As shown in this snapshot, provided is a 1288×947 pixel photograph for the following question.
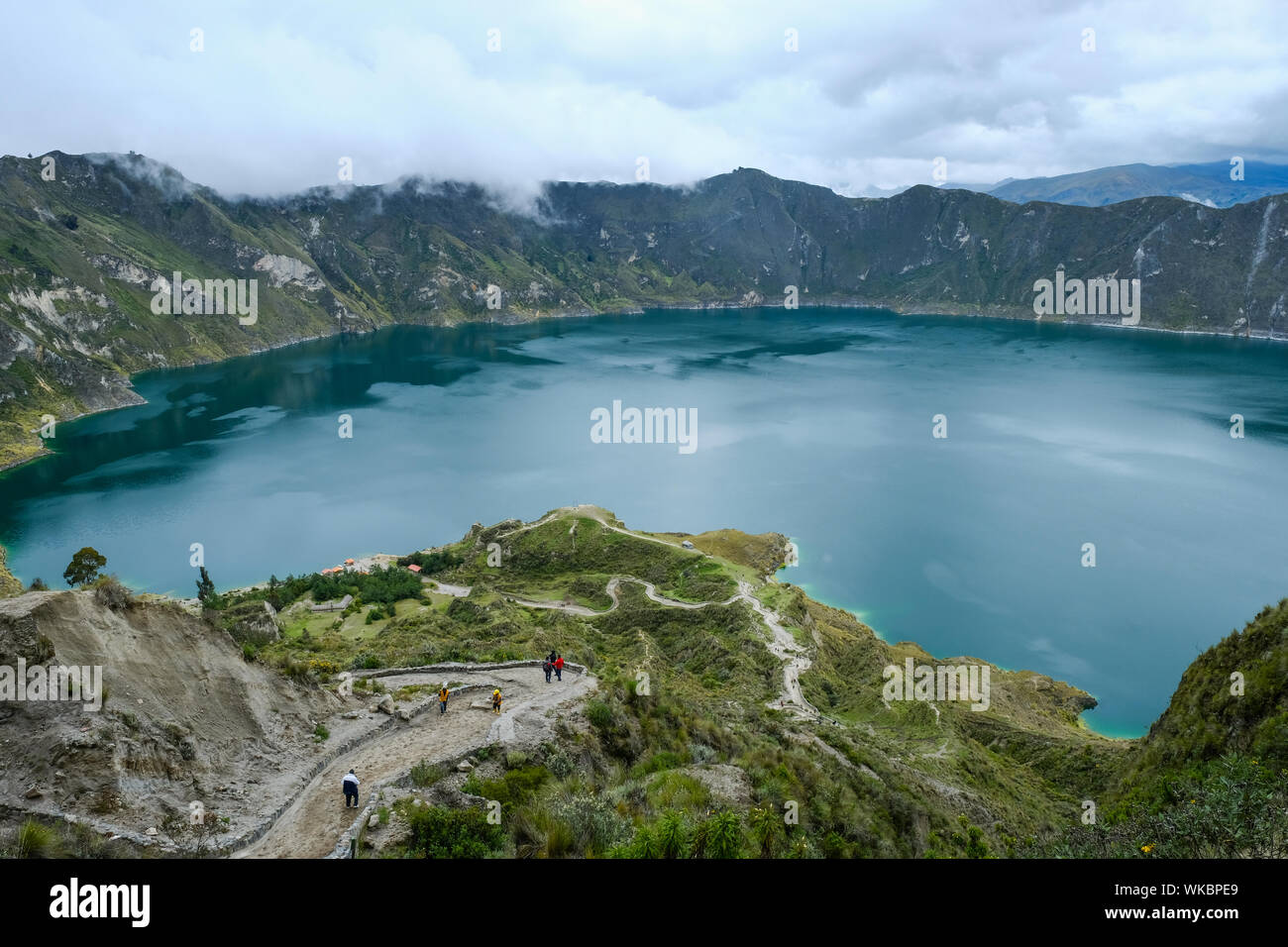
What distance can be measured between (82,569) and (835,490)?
86.6 m

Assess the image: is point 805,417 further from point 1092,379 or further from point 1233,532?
point 1092,379

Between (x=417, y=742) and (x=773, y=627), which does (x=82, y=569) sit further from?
(x=773, y=627)

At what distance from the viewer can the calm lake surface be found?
6825cm

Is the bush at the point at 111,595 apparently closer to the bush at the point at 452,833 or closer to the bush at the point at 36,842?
the bush at the point at 36,842

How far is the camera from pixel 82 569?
68250 mm

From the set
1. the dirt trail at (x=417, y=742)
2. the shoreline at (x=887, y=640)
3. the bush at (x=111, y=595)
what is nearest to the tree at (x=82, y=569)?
the dirt trail at (x=417, y=742)

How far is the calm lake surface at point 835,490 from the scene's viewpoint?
224 feet

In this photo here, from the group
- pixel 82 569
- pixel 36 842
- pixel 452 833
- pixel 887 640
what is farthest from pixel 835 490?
pixel 36 842

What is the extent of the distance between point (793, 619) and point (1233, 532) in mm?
62842

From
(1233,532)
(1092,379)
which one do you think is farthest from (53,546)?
(1092,379)

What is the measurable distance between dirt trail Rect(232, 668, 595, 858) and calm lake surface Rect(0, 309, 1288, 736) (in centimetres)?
4534

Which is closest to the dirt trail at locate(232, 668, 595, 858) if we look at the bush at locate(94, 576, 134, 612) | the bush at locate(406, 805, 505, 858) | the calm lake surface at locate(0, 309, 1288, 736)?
the bush at locate(406, 805, 505, 858)

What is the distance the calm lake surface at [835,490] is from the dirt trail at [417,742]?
45.3 meters
